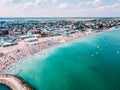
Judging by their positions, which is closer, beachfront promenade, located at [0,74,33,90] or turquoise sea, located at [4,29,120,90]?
beachfront promenade, located at [0,74,33,90]

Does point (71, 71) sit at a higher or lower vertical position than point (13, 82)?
lower

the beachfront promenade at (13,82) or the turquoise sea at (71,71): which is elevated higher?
the beachfront promenade at (13,82)

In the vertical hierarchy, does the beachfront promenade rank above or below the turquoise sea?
above

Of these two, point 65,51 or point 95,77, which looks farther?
point 65,51

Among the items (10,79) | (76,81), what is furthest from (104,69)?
(10,79)

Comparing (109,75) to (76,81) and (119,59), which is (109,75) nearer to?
(76,81)

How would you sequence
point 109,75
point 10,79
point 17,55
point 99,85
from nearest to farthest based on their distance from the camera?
point 99,85, point 10,79, point 109,75, point 17,55

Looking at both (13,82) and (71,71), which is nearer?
(13,82)

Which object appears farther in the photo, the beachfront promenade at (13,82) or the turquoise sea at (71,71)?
the turquoise sea at (71,71)
